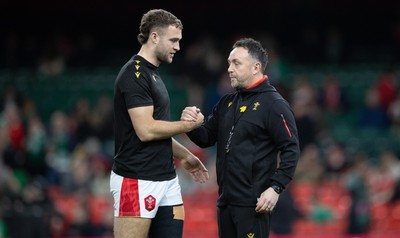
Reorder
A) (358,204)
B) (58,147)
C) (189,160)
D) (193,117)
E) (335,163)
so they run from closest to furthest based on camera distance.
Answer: (193,117)
(189,160)
(358,204)
(335,163)
(58,147)

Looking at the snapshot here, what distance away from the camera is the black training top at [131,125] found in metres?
6.79

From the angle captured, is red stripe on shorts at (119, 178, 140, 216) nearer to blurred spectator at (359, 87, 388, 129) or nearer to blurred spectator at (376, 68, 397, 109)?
blurred spectator at (359, 87, 388, 129)

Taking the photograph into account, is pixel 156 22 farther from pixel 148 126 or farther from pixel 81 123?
pixel 81 123

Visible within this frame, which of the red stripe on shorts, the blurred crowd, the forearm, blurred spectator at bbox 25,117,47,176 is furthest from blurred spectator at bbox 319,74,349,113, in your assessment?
the red stripe on shorts

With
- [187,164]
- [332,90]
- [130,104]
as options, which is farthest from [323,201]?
[130,104]

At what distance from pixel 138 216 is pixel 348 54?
11110mm

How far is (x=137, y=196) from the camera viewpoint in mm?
6812

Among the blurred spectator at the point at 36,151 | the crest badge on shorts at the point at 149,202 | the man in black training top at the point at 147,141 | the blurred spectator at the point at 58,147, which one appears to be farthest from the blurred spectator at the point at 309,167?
the crest badge on shorts at the point at 149,202

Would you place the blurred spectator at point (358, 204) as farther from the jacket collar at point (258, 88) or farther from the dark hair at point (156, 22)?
the dark hair at point (156, 22)

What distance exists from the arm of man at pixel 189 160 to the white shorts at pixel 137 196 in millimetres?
449

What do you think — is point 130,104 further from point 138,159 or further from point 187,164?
point 187,164

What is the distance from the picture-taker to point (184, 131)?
691cm

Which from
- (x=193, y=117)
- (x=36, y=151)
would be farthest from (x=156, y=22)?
(x=36, y=151)

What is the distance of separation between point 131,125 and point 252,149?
32.5 inches
